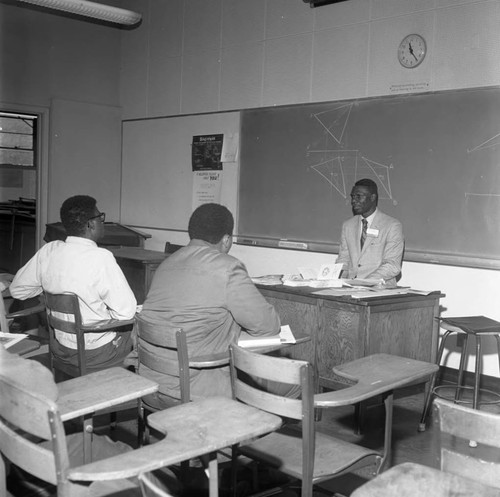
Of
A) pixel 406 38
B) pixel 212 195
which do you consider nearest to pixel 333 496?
pixel 406 38

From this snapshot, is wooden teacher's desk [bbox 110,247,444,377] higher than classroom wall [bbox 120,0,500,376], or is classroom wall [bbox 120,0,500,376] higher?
classroom wall [bbox 120,0,500,376]

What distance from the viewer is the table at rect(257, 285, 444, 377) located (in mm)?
3918

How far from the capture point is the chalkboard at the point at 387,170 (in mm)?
4902

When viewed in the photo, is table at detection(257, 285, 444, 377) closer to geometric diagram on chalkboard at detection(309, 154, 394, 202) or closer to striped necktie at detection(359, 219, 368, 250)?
striped necktie at detection(359, 219, 368, 250)

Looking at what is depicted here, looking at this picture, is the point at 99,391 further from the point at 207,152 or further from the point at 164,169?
the point at 164,169

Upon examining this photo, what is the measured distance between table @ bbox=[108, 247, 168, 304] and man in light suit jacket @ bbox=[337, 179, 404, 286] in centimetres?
183

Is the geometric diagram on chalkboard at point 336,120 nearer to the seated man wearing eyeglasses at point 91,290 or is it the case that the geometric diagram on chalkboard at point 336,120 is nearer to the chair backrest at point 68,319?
the seated man wearing eyeglasses at point 91,290

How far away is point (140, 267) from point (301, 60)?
231 cm

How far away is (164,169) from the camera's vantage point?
7715mm

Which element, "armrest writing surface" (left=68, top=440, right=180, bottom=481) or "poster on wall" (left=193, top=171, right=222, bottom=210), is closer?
"armrest writing surface" (left=68, top=440, right=180, bottom=481)

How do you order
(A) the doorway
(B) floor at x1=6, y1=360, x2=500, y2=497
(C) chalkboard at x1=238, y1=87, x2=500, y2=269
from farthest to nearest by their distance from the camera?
(A) the doorway < (C) chalkboard at x1=238, y1=87, x2=500, y2=269 < (B) floor at x1=6, y1=360, x2=500, y2=497

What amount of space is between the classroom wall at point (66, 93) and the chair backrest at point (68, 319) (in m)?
4.72

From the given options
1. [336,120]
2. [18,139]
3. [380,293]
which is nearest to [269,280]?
[380,293]

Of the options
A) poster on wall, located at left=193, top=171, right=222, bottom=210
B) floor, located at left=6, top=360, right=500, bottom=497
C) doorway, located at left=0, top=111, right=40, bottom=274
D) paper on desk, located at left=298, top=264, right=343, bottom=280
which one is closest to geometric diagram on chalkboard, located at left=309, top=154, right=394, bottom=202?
paper on desk, located at left=298, top=264, right=343, bottom=280
